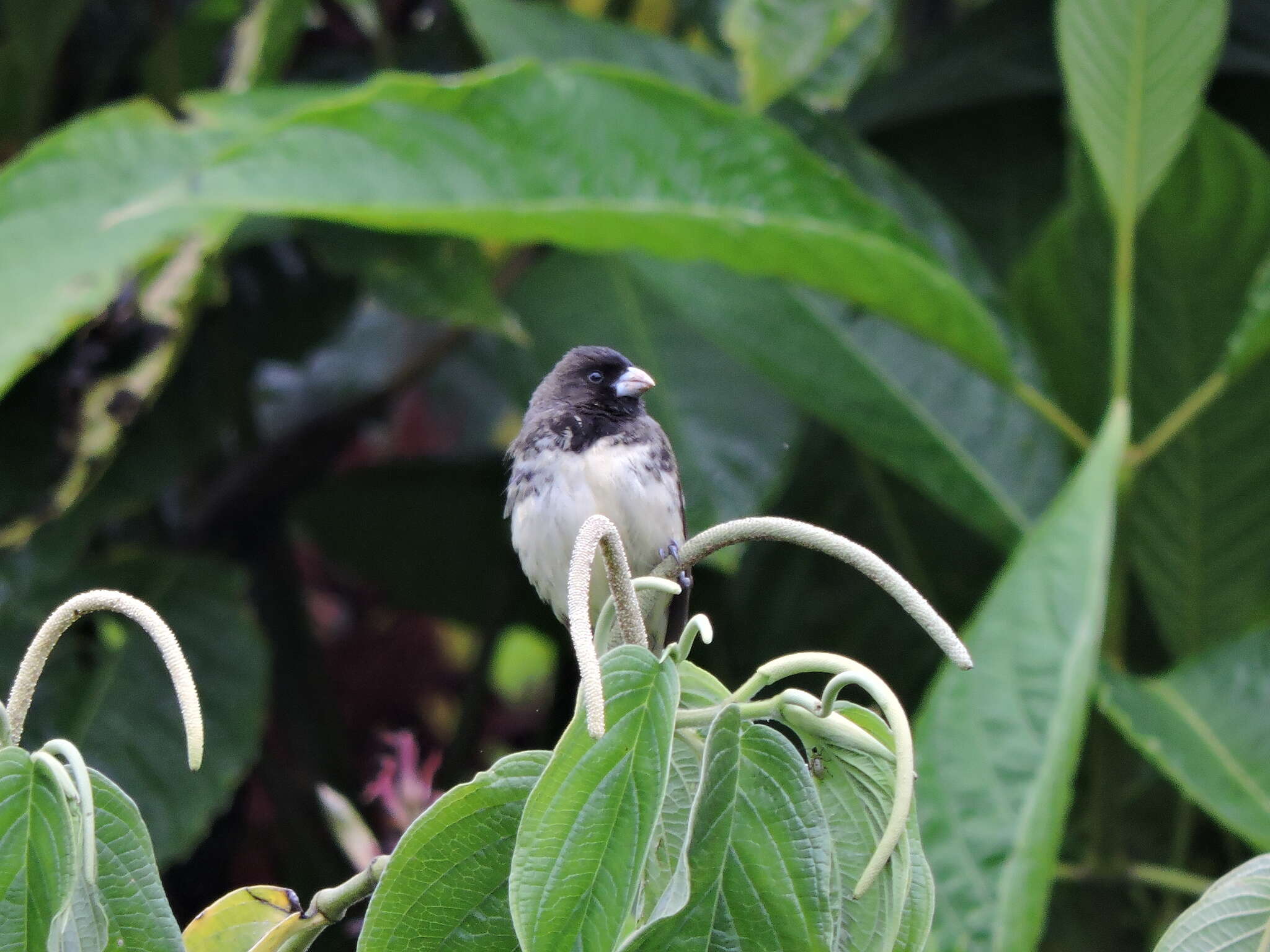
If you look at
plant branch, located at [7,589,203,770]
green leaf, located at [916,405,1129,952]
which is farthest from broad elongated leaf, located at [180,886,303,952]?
green leaf, located at [916,405,1129,952]

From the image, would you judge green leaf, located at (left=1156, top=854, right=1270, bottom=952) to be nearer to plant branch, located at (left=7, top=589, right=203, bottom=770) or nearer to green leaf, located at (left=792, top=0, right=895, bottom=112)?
plant branch, located at (left=7, top=589, right=203, bottom=770)

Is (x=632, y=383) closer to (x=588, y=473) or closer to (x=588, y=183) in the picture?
(x=588, y=473)

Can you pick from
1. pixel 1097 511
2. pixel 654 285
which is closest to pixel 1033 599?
pixel 1097 511

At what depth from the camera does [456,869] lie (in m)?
0.73

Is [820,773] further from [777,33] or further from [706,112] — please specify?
[777,33]

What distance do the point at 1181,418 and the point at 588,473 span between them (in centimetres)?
116

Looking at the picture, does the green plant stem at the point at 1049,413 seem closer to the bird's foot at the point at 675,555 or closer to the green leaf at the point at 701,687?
the bird's foot at the point at 675,555

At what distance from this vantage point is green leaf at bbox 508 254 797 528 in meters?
1.91

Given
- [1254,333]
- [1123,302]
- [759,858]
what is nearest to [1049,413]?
[1123,302]

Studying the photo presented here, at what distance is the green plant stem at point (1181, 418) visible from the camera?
189 cm

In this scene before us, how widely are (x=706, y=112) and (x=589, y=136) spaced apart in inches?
7.2

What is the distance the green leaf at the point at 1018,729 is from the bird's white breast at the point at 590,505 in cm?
42

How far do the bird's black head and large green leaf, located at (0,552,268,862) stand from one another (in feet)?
3.78

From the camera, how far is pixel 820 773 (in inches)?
28.0
